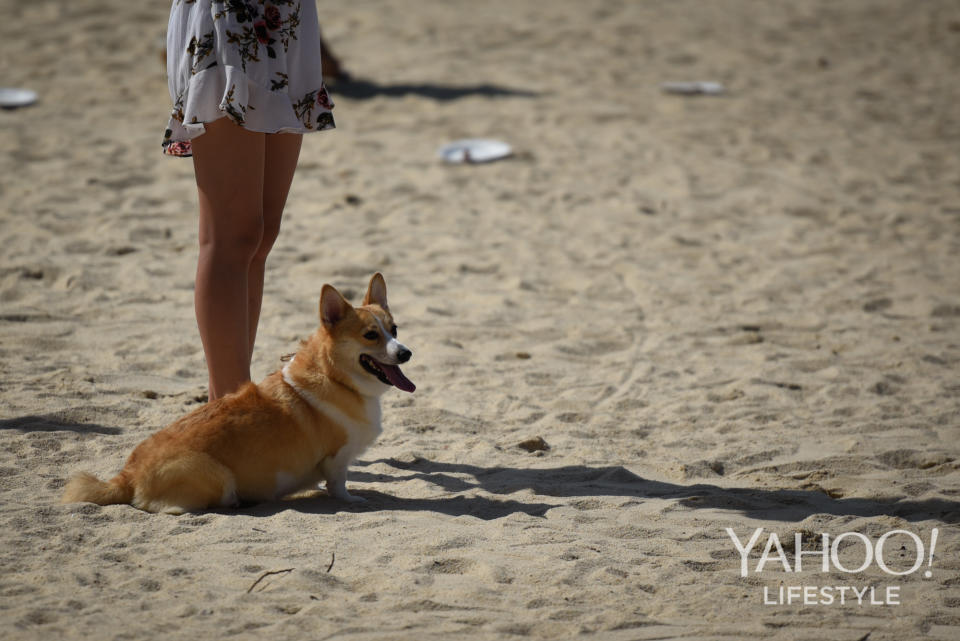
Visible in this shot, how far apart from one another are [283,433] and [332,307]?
48cm

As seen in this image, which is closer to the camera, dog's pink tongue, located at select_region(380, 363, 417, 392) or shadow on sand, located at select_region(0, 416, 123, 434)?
dog's pink tongue, located at select_region(380, 363, 417, 392)

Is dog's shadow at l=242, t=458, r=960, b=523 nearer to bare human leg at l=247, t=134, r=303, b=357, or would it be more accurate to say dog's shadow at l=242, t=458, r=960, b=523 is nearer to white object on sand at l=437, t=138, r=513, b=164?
bare human leg at l=247, t=134, r=303, b=357

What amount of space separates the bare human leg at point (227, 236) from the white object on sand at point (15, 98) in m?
6.66

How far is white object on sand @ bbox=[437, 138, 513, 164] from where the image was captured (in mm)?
8484

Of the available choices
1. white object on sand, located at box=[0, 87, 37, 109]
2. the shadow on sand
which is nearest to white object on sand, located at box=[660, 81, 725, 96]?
white object on sand, located at box=[0, 87, 37, 109]


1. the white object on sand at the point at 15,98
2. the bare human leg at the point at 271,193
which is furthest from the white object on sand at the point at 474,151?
the bare human leg at the point at 271,193

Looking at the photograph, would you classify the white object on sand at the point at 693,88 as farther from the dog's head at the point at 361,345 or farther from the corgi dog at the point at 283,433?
the dog's head at the point at 361,345

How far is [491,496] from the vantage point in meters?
3.75

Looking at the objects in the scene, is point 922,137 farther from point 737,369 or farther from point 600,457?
point 600,457

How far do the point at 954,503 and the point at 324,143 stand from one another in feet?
21.3

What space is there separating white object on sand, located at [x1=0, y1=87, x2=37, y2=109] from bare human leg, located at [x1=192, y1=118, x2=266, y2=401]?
6.66 metres

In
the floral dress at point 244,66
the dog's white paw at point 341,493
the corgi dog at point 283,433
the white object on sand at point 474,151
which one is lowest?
the dog's white paw at point 341,493

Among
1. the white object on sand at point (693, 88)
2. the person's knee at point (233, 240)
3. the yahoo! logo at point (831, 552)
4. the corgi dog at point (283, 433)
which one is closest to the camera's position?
the yahoo! logo at point (831, 552)

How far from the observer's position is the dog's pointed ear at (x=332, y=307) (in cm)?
348
